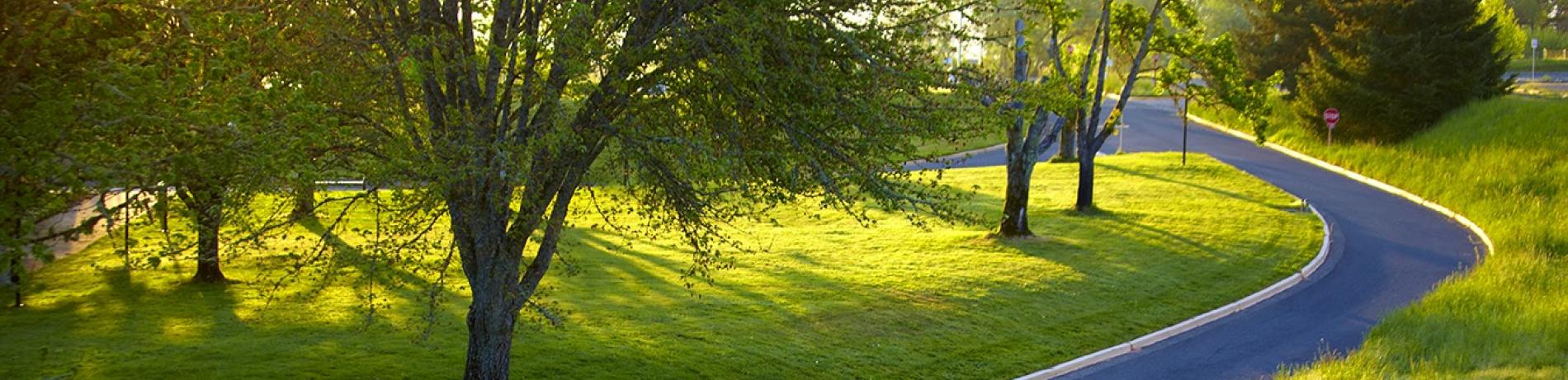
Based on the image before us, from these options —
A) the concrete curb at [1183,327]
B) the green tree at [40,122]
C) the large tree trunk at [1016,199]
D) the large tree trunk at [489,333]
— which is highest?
the green tree at [40,122]

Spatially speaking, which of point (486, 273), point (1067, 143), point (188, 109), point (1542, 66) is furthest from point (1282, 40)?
point (188, 109)

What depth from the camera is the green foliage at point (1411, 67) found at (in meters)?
37.0

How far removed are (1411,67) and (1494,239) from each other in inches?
521

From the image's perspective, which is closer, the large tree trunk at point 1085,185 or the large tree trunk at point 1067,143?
the large tree trunk at point 1085,185

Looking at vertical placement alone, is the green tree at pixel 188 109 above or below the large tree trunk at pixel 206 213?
above

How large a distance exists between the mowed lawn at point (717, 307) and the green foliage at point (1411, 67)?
12278 millimetres

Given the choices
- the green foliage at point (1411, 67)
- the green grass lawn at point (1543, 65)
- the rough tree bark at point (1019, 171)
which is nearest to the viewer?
the rough tree bark at point (1019, 171)

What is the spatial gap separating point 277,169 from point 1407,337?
14914 mm

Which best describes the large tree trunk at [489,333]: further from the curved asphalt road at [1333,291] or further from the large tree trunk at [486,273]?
the curved asphalt road at [1333,291]

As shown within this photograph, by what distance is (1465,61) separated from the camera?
1483 inches

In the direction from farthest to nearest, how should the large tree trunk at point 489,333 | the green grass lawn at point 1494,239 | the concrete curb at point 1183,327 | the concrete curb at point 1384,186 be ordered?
1. the concrete curb at point 1384,186
2. the concrete curb at point 1183,327
3. the green grass lawn at point 1494,239
4. the large tree trunk at point 489,333

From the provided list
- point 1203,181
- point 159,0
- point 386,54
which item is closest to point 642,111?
point 386,54

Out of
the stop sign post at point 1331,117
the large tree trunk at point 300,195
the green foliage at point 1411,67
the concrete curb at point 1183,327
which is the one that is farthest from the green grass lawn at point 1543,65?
the large tree trunk at point 300,195

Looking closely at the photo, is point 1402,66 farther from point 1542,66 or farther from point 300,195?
point 300,195
